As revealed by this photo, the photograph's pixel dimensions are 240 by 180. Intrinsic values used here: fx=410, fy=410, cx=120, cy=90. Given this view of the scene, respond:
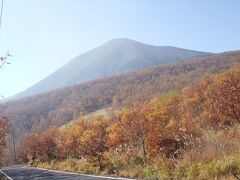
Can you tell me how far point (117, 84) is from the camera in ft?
511

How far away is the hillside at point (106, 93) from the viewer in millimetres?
128750

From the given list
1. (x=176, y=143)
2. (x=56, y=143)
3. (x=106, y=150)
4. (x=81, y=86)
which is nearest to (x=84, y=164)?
(x=106, y=150)

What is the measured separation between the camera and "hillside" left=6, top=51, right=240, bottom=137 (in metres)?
129

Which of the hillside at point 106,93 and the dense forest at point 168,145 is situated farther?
the hillside at point 106,93

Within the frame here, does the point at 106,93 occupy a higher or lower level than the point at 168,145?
higher

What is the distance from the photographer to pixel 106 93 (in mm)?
149500

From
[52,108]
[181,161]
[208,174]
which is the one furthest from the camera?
[52,108]

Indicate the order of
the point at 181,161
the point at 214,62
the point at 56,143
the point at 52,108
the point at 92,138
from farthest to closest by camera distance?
the point at 52,108 → the point at 214,62 → the point at 56,143 → the point at 92,138 → the point at 181,161

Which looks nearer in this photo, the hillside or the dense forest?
the dense forest

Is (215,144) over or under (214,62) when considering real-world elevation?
under

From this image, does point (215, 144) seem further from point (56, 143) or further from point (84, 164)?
point (56, 143)

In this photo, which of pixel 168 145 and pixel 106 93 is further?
pixel 106 93

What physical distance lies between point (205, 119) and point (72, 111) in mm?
102222

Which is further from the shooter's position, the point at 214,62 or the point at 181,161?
the point at 214,62
